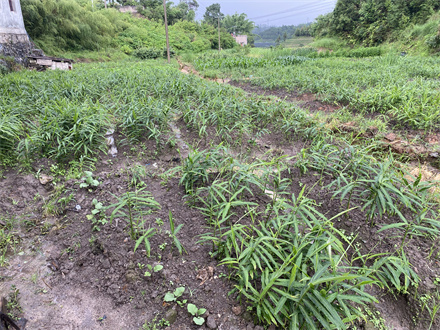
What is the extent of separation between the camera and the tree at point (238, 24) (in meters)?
53.3

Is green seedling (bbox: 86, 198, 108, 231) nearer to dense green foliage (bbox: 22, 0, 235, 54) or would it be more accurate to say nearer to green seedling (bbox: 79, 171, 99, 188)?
green seedling (bbox: 79, 171, 99, 188)

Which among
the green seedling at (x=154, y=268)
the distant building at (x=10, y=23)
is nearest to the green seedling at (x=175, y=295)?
the green seedling at (x=154, y=268)

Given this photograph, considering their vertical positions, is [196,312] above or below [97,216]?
below

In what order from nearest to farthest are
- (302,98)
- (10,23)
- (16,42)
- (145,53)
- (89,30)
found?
(302,98) → (10,23) → (16,42) → (89,30) → (145,53)

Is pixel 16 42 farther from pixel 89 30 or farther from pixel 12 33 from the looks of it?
pixel 89 30

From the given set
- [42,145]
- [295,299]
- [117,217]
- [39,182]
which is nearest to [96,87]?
[42,145]

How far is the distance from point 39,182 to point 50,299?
4.74 feet

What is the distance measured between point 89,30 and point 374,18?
24051mm

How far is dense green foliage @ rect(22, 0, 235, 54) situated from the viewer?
13633 mm

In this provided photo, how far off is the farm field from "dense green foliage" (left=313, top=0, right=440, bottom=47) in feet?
63.3

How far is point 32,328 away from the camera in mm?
1360

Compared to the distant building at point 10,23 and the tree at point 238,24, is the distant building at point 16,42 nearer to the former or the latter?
the distant building at point 10,23

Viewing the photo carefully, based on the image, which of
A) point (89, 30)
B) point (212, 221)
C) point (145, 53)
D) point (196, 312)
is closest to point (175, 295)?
point (196, 312)

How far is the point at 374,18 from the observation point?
21734 millimetres
